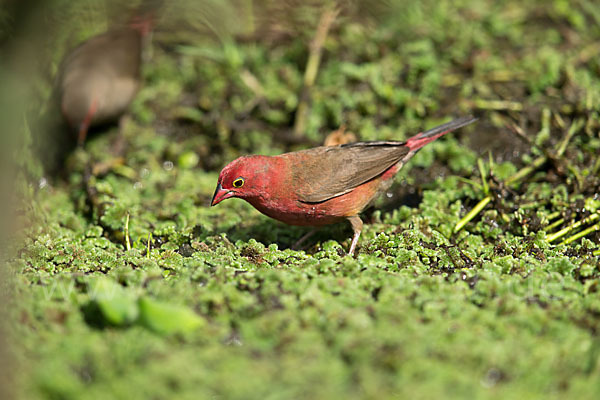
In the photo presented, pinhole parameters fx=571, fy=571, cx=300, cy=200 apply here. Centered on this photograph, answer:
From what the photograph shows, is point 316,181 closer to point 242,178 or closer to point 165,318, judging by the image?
point 242,178

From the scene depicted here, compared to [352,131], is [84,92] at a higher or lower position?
higher

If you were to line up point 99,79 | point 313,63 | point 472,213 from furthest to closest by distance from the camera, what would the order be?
point 313,63
point 99,79
point 472,213

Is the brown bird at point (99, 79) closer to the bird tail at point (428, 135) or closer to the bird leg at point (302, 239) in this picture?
the bird leg at point (302, 239)

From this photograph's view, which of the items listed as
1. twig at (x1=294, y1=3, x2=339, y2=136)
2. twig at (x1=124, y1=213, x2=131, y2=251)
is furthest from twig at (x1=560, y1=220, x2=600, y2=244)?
twig at (x1=124, y1=213, x2=131, y2=251)

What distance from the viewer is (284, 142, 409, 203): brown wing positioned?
3.99 m

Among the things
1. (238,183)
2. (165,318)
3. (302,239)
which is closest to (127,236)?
(238,183)

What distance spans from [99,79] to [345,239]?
2930 millimetres

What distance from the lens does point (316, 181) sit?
403 cm

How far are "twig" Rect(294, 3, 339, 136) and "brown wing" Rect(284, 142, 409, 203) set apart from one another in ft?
4.34

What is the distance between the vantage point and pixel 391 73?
5.72 meters

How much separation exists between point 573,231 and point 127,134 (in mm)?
4128

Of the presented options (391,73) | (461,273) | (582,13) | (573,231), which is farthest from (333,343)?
(582,13)

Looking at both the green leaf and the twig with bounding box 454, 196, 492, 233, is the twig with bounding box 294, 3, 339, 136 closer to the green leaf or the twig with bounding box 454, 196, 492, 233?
the twig with bounding box 454, 196, 492, 233

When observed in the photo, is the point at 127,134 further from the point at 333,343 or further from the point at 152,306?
the point at 333,343
